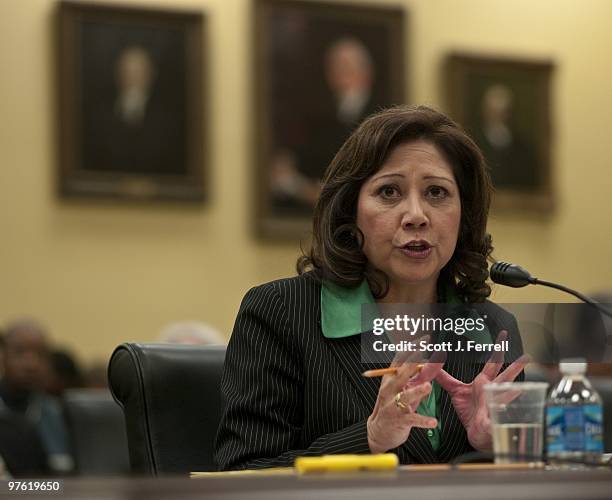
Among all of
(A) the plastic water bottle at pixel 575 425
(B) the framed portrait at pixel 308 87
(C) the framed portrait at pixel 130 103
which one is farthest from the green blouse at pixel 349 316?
(B) the framed portrait at pixel 308 87

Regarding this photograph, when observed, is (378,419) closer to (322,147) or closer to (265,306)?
(265,306)

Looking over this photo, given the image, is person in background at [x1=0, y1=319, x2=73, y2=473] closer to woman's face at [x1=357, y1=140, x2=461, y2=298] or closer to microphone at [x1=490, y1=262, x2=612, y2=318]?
woman's face at [x1=357, y1=140, x2=461, y2=298]

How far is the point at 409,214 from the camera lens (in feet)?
11.3

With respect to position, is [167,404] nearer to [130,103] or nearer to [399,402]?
[399,402]

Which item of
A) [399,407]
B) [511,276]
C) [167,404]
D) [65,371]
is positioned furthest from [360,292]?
[65,371]

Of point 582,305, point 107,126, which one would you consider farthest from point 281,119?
point 582,305

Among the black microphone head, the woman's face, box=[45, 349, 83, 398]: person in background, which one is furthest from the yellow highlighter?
box=[45, 349, 83, 398]: person in background

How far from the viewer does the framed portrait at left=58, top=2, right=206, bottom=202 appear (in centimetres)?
941

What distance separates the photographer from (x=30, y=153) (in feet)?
30.8

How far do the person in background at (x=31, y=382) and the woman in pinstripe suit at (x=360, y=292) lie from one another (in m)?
5.29

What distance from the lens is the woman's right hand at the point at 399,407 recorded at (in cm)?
264

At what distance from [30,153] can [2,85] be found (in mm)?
523

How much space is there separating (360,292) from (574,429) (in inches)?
41.2

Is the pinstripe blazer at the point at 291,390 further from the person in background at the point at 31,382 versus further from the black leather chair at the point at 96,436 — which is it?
the person in background at the point at 31,382
